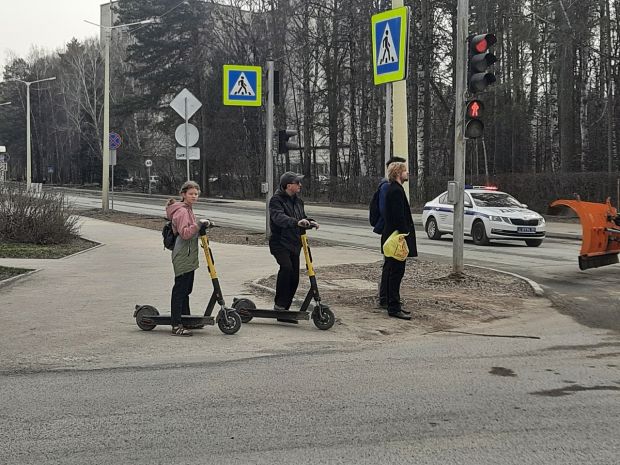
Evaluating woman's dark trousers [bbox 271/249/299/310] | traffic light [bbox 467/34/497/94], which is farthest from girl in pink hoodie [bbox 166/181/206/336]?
traffic light [bbox 467/34/497/94]

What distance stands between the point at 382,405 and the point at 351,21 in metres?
38.2

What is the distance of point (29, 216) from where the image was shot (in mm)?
17016

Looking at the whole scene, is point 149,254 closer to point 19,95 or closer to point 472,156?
point 472,156

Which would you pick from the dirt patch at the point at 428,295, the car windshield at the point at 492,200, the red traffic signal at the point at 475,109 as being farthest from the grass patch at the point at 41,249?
the car windshield at the point at 492,200

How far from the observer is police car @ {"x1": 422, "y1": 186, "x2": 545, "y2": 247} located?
1872 centimetres

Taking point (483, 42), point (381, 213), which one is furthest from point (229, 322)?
point (483, 42)

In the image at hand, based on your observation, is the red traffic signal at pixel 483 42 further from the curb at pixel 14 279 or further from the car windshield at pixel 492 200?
the car windshield at pixel 492 200

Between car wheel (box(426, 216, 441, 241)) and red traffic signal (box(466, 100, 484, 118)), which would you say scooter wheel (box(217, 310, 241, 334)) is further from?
car wheel (box(426, 216, 441, 241))

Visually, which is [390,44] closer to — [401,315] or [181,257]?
[401,315]

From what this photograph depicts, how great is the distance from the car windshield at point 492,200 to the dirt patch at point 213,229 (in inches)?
180

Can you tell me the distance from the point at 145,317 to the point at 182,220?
1.16 m

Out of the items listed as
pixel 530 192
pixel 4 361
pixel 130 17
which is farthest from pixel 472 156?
pixel 4 361

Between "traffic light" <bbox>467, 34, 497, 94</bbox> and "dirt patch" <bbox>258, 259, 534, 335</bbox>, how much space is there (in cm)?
299

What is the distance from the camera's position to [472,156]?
157 feet
